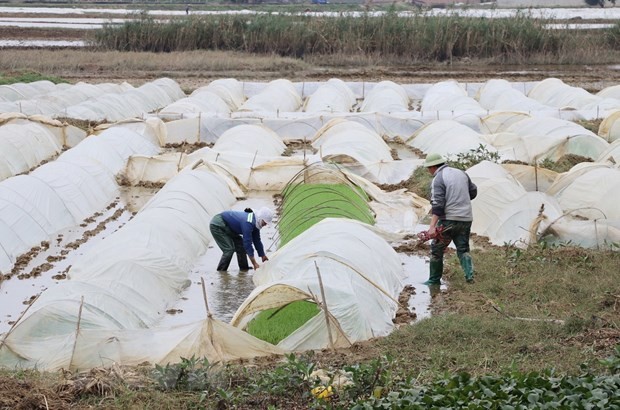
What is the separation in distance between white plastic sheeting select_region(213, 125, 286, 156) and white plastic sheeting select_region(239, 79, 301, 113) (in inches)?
96.0

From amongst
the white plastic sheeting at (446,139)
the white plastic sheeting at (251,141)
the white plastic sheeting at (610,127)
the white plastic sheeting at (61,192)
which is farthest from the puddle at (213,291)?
the white plastic sheeting at (610,127)

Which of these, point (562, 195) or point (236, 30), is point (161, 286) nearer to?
point (562, 195)

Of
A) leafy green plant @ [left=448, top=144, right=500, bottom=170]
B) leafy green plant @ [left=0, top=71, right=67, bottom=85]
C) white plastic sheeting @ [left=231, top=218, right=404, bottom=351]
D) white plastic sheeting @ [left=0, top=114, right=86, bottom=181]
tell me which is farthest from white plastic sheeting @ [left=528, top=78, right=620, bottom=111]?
leafy green plant @ [left=0, top=71, right=67, bottom=85]

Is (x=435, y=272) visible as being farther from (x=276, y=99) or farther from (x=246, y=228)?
(x=276, y=99)

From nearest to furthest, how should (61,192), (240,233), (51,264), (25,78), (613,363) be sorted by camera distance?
1. (613,363)
2. (240,233)
3. (51,264)
4. (61,192)
5. (25,78)

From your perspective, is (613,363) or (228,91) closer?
(613,363)

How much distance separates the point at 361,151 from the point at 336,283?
6.95 m

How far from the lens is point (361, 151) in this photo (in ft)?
47.4

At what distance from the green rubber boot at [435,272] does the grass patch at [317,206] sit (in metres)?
1.76

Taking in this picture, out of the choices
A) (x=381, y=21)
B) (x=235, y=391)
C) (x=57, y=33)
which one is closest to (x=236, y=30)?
(x=381, y=21)

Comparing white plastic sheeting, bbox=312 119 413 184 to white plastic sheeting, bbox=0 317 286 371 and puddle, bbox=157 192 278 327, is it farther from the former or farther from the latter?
white plastic sheeting, bbox=0 317 286 371

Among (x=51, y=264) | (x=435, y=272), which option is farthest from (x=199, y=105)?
(x=435, y=272)

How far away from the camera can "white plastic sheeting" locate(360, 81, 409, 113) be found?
19.2 metres

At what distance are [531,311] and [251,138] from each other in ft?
27.9
